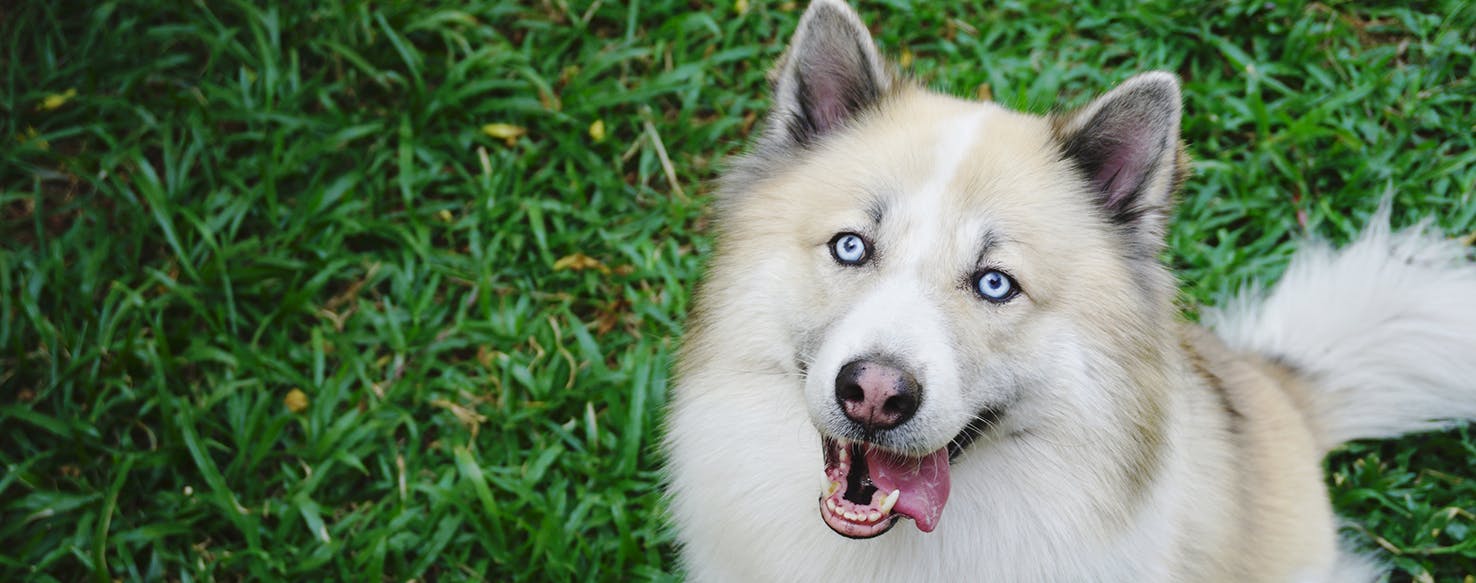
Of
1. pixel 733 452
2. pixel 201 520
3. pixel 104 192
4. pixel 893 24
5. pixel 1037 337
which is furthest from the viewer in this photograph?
pixel 893 24

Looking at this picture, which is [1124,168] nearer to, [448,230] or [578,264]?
[578,264]

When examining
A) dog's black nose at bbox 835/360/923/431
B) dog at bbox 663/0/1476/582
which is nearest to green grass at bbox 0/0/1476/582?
dog at bbox 663/0/1476/582

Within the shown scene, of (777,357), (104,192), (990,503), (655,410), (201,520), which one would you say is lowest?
(201,520)

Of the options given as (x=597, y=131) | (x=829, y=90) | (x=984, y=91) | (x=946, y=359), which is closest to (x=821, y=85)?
(x=829, y=90)

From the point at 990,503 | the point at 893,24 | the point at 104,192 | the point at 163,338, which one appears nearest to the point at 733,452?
the point at 990,503

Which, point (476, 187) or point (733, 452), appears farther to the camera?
point (476, 187)

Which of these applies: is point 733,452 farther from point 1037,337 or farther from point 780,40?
point 780,40

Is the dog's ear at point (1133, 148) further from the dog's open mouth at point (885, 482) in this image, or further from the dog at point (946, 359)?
the dog's open mouth at point (885, 482)

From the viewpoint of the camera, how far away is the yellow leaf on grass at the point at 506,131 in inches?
164

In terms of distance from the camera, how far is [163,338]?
11.8 ft

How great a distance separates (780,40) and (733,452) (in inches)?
96.1

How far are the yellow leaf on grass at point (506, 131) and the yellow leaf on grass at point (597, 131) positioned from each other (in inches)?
10.2

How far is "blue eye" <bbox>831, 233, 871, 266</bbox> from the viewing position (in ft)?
7.23

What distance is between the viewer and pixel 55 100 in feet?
13.3
